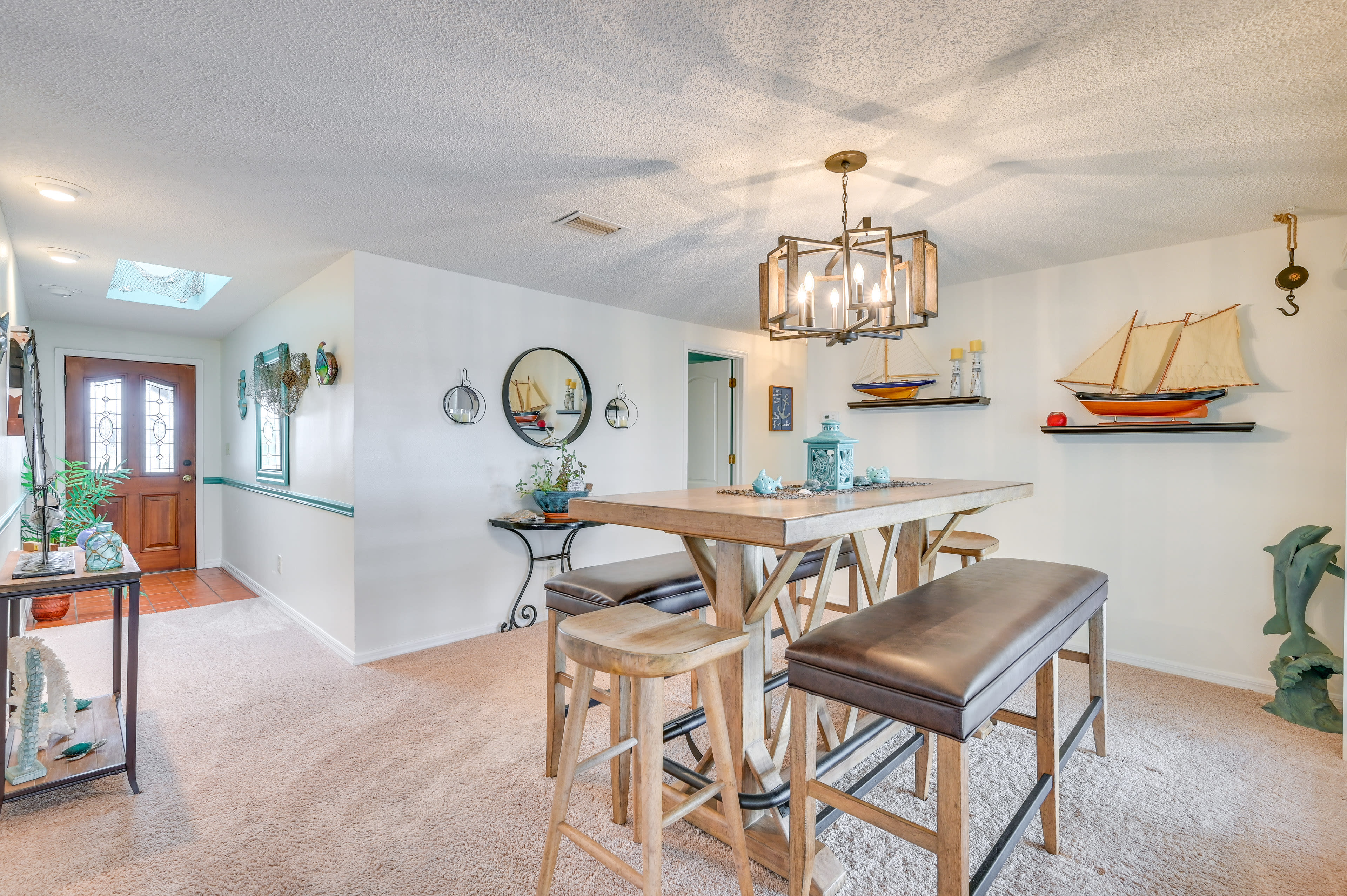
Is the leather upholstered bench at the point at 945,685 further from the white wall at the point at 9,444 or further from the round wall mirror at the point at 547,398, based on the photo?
the white wall at the point at 9,444

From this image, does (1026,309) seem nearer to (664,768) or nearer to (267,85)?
(664,768)

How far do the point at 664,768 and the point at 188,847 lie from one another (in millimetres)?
1347

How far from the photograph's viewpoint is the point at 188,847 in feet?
5.90

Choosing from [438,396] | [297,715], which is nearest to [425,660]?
[297,715]

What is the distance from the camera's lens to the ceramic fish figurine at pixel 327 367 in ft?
11.2

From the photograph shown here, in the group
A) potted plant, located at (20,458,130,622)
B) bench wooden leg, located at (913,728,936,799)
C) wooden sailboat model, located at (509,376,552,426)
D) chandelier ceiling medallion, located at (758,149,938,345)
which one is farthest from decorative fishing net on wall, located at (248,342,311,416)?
bench wooden leg, located at (913,728,936,799)

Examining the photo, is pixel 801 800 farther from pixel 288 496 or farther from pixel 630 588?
pixel 288 496

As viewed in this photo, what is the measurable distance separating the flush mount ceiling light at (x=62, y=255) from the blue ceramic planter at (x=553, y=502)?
2.60 meters

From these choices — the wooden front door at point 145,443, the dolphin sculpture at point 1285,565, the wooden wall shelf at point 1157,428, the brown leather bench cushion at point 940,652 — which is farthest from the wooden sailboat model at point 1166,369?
the wooden front door at point 145,443

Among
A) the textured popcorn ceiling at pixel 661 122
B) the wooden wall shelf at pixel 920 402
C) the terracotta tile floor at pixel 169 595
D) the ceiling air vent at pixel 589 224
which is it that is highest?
the textured popcorn ceiling at pixel 661 122

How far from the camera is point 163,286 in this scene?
14.5ft

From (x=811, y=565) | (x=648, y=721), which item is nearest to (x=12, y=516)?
(x=648, y=721)

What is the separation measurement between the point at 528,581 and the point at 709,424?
2.51 m

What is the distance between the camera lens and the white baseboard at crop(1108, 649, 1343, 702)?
2.68 metres
